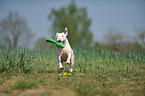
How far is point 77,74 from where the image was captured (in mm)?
6680

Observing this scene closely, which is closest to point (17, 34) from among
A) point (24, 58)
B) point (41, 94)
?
point (24, 58)

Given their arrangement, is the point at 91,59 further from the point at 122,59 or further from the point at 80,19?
the point at 80,19

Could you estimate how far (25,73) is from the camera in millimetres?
6949

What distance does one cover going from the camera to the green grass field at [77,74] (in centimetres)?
396

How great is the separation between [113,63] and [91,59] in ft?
3.85

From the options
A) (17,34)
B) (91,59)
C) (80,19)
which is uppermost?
(80,19)

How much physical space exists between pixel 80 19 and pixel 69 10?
112 inches

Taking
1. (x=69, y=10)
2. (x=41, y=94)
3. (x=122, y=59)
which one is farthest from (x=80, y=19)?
(x=41, y=94)

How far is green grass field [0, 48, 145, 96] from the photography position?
13.0ft

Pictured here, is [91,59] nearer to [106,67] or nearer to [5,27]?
[106,67]

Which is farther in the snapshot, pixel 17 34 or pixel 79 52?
pixel 17 34

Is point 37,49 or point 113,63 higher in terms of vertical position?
point 37,49

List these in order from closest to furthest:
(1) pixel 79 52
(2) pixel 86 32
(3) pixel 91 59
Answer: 1. (3) pixel 91 59
2. (1) pixel 79 52
3. (2) pixel 86 32

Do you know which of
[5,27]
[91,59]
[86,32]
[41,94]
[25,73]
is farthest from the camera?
[86,32]
